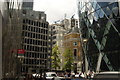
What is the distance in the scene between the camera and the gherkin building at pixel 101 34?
3347 cm

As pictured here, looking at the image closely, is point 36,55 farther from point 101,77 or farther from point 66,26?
point 101,77

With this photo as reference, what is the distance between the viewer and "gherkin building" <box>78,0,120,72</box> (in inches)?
1318

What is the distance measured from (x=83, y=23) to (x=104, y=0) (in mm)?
11424

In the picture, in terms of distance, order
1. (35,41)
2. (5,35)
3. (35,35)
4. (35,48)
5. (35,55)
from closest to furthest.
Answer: (5,35) < (35,55) < (35,48) < (35,41) < (35,35)

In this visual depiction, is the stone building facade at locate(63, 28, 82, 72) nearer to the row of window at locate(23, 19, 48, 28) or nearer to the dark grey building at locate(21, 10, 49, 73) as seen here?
the dark grey building at locate(21, 10, 49, 73)

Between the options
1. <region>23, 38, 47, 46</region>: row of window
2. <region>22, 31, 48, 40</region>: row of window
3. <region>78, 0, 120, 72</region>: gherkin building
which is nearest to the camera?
<region>78, 0, 120, 72</region>: gherkin building

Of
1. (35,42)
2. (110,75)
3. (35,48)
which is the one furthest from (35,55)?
(110,75)

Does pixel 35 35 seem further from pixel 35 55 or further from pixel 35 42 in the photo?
pixel 35 55

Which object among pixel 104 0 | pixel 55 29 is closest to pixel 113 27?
pixel 104 0

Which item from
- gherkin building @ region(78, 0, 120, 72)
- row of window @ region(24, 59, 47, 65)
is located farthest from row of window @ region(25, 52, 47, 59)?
gherkin building @ region(78, 0, 120, 72)

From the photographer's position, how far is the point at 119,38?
32500 mm

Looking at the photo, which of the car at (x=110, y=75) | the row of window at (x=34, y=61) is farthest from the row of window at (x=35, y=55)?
the car at (x=110, y=75)

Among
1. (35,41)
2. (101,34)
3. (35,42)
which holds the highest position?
(101,34)

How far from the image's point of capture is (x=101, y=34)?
38000 mm
